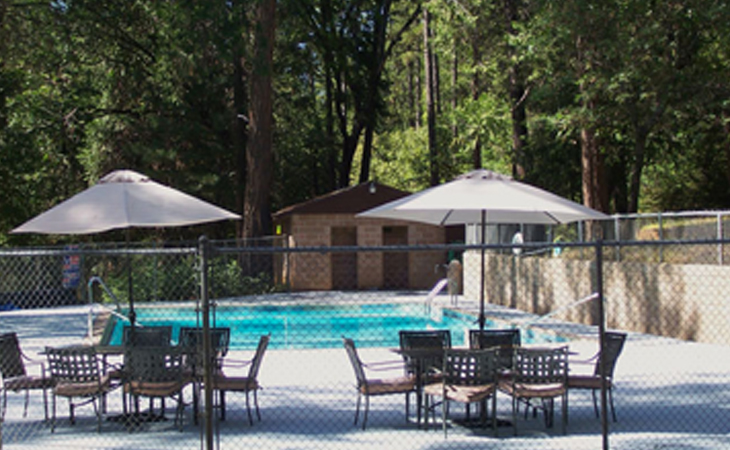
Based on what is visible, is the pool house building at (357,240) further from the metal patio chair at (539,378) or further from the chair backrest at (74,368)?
the metal patio chair at (539,378)

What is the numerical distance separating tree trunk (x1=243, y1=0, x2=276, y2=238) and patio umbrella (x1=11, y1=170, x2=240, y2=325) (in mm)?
16507

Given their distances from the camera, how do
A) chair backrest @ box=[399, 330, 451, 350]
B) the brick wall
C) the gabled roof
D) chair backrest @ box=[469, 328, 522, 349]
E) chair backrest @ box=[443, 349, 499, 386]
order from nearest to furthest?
chair backrest @ box=[443, 349, 499, 386], chair backrest @ box=[399, 330, 451, 350], chair backrest @ box=[469, 328, 522, 349], the brick wall, the gabled roof

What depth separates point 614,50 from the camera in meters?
19.8

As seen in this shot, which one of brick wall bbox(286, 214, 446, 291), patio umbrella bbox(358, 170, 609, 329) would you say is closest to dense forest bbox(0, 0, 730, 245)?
brick wall bbox(286, 214, 446, 291)

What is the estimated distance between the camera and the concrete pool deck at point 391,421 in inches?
318

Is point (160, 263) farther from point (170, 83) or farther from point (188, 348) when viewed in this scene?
point (188, 348)

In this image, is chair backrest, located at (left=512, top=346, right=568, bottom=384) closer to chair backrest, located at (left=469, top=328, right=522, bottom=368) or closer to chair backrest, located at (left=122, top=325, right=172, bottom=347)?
chair backrest, located at (left=469, top=328, right=522, bottom=368)

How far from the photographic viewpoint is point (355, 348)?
9641 millimetres

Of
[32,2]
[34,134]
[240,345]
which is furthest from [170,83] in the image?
[240,345]

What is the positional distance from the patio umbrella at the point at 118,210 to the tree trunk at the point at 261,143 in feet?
54.2

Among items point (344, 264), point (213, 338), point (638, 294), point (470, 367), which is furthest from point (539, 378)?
point (344, 264)

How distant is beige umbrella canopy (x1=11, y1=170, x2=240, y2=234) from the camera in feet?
34.4

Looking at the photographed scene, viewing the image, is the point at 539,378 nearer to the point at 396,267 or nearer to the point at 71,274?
the point at 71,274

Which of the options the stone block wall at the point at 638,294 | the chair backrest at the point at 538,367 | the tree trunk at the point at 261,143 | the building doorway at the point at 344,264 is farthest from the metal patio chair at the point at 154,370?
the building doorway at the point at 344,264
